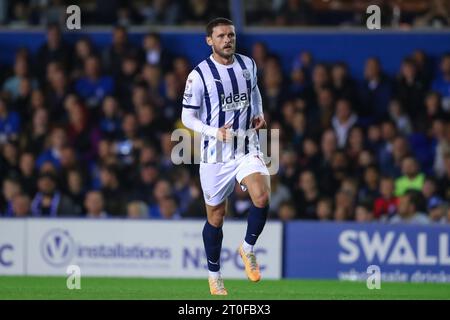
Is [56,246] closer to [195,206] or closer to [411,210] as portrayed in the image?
[195,206]

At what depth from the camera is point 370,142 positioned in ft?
54.1

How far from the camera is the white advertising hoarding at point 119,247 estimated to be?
49.0ft

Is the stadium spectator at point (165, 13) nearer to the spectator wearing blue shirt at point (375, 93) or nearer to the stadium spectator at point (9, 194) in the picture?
the spectator wearing blue shirt at point (375, 93)

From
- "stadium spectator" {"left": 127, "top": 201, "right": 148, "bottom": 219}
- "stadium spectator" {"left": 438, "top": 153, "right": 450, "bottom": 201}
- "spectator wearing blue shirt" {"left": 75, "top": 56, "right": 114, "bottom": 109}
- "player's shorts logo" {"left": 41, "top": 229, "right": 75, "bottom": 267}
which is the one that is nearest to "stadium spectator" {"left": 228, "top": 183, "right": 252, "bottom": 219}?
"stadium spectator" {"left": 127, "top": 201, "right": 148, "bottom": 219}

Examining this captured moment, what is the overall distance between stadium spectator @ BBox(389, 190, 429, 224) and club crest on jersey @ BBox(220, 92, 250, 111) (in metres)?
5.25

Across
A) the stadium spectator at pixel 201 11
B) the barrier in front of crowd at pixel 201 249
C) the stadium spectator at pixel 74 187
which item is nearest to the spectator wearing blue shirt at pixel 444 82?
the barrier in front of crowd at pixel 201 249

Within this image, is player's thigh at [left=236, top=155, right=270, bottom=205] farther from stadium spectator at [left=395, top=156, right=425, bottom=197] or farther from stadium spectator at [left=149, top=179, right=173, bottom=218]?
stadium spectator at [left=395, top=156, right=425, bottom=197]

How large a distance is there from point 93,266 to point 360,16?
20.3 ft

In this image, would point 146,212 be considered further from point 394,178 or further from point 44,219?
point 394,178

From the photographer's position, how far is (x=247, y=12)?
18641mm

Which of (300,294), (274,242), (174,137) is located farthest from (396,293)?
(174,137)

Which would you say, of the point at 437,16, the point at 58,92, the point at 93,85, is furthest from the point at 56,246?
the point at 437,16

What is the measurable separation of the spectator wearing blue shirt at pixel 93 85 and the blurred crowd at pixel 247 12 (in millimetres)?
1201

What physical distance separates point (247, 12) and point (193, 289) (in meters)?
7.90
